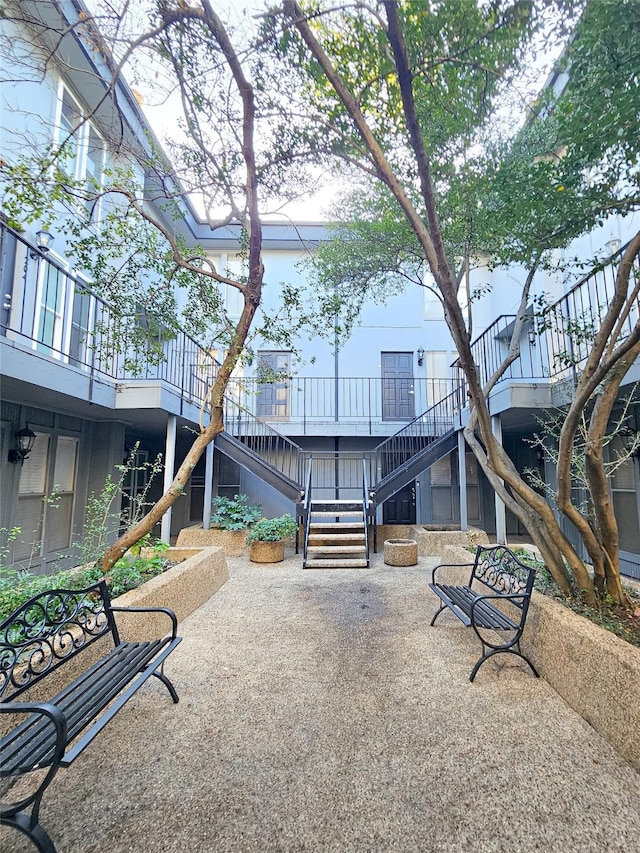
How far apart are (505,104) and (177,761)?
6.12m

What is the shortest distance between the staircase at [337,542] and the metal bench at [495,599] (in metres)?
2.78

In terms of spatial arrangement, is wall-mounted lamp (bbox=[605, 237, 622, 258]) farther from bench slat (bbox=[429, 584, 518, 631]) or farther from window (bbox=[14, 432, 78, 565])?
window (bbox=[14, 432, 78, 565])

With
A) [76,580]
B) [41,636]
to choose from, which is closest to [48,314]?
[76,580]

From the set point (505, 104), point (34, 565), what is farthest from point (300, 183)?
point (34, 565)

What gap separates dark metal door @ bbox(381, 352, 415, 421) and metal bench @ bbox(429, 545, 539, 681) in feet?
20.6

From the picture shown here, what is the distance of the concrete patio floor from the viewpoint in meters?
1.59

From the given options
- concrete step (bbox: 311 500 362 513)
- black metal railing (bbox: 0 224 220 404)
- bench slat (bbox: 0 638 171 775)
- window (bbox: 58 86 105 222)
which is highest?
window (bbox: 58 86 105 222)

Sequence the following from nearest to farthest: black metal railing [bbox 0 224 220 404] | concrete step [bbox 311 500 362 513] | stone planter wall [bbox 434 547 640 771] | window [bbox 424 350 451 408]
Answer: stone planter wall [bbox 434 547 640 771] < black metal railing [bbox 0 224 220 404] < concrete step [bbox 311 500 362 513] < window [bbox 424 350 451 408]

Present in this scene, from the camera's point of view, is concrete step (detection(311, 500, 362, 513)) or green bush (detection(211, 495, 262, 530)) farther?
concrete step (detection(311, 500, 362, 513))

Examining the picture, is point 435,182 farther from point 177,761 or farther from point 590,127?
point 177,761

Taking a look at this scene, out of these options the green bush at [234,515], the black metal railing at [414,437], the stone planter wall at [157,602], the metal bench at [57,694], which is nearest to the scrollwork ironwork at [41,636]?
the metal bench at [57,694]

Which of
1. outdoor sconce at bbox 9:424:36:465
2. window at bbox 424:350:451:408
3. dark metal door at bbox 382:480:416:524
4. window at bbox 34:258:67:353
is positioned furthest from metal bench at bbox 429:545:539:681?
window at bbox 424:350:451:408

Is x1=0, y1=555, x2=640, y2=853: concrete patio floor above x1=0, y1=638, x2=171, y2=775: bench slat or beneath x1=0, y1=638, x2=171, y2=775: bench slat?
beneath

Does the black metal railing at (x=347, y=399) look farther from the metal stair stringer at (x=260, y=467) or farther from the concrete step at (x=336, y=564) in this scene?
the concrete step at (x=336, y=564)
